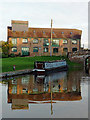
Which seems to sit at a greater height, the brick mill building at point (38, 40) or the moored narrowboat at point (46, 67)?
the brick mill building at point (38, 40)

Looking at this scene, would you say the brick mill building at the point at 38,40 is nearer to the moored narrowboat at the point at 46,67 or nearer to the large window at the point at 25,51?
the large window at the point at 25,51

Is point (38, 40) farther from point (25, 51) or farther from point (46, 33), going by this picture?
point (25, 51)

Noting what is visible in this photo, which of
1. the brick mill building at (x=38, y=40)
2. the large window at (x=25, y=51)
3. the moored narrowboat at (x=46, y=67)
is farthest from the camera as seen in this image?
the brick mill building at (x=38, y=40)

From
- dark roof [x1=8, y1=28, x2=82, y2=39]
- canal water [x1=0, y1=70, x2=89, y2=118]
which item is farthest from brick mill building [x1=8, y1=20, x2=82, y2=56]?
canal water [x1=0, y1=70, x2=89, y2=118]

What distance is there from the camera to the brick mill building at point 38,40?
221 ft

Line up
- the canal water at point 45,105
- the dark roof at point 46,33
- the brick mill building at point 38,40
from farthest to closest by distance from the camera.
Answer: the dark roof at point 46,33, the brick mill building at point 38,40, the canal water at point 45,105

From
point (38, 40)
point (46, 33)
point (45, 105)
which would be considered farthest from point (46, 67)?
point (46, 33)

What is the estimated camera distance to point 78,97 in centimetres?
1786

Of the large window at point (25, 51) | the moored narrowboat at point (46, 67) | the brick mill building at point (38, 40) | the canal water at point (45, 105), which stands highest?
the brick mill building at point (38, 40)

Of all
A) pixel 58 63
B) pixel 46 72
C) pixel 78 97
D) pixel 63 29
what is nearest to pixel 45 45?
pixel 63 29

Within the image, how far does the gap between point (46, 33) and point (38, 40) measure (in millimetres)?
4159

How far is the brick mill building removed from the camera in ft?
221

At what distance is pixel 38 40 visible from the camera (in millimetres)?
68312

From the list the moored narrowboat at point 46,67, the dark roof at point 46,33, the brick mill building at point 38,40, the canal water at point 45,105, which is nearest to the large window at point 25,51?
the brick mill building at point 38,40
